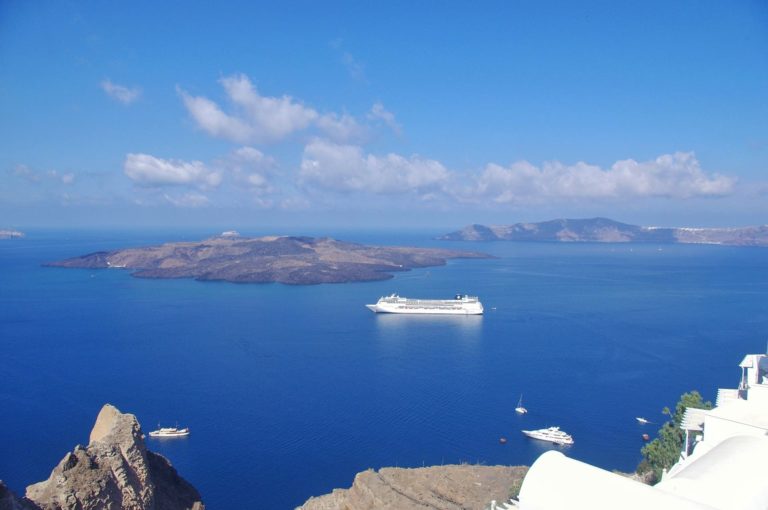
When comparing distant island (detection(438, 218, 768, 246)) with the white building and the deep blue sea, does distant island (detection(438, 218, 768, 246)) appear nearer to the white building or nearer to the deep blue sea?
the deep blue sea

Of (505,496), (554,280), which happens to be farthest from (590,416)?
(554,280)

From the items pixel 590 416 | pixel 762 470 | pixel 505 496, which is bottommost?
pixel 590 416

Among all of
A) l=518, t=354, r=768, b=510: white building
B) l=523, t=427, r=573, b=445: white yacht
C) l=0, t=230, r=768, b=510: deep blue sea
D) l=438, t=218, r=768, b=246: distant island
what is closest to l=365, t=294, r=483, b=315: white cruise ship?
l=0, t=230, r=768, b=510: deep blue sea

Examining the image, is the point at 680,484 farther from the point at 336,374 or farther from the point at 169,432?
the point at 336,374

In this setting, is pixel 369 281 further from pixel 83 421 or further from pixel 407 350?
pixel 83 421

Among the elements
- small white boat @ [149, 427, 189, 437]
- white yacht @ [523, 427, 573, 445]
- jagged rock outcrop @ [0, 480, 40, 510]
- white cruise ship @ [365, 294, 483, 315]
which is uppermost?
jagged rock outcrop @ [0, 480, 40, 510]

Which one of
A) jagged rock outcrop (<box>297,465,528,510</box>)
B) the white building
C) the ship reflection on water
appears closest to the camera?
the white building
